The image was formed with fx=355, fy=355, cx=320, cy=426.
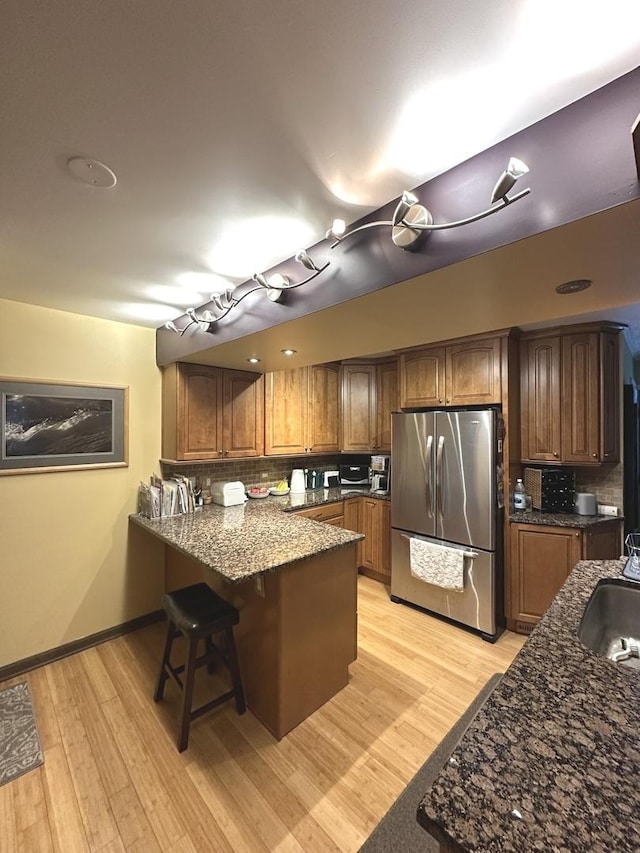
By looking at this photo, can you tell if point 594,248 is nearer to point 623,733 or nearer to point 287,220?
point 287,220

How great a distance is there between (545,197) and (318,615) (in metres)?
2.10

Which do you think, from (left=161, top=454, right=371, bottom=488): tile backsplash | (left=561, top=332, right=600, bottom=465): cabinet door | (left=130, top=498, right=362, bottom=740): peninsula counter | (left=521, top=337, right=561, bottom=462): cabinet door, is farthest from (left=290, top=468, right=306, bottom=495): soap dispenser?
(left=561, top=332, right=600, bottom=465): cabinet door

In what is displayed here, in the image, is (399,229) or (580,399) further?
(580,399)

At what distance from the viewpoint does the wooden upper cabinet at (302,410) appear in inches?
137

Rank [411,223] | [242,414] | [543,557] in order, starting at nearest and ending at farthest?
[411,223], [543,557], [242,414]

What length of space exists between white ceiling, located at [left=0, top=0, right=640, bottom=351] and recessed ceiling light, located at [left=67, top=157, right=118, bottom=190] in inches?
1.3

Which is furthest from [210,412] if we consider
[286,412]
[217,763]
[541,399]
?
[541,399]

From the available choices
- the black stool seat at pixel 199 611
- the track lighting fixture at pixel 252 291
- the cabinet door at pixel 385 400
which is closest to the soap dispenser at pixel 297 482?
the cabinet door at pixel 385 400

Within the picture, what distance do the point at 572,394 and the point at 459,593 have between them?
1.81 meters

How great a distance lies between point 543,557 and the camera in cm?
267

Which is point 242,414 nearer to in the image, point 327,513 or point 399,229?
point 327,513

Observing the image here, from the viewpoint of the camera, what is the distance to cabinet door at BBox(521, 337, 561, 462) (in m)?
2.86

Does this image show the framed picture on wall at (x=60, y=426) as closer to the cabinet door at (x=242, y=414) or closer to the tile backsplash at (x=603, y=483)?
the cabinet door at (x=242, y=414)

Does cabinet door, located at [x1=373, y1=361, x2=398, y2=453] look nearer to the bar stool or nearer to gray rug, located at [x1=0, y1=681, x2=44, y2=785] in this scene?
the bar stool
